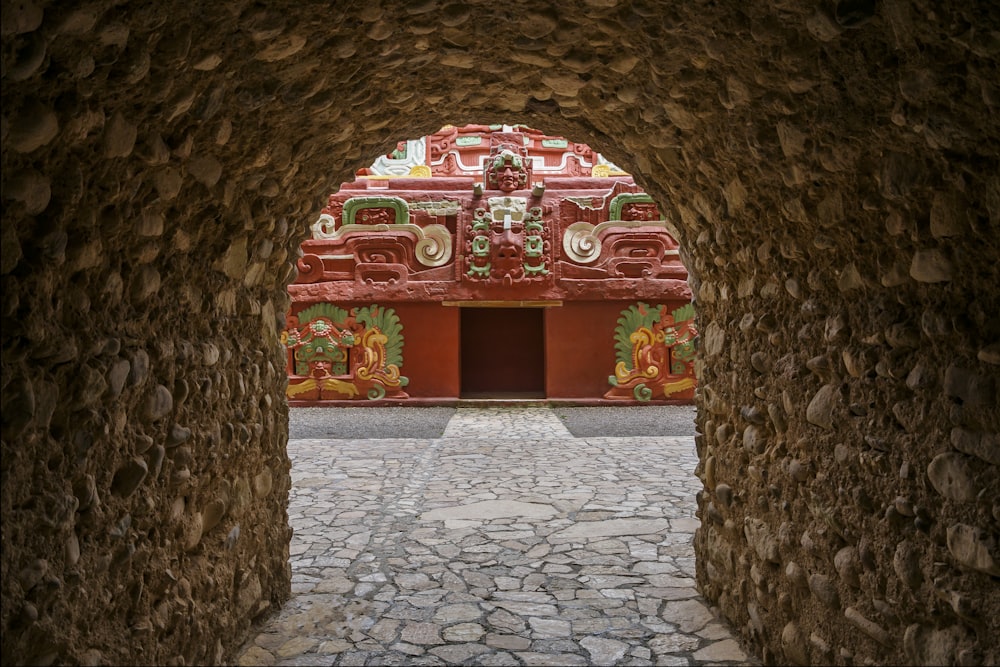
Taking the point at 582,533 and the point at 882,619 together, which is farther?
the point at 582,533

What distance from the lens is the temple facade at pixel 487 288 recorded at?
10961 mm

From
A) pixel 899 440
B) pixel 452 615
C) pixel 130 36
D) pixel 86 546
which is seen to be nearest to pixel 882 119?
pixel 899 440

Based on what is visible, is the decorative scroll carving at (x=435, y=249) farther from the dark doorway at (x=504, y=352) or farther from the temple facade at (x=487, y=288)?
the dark doorway at (x=504, y=352)

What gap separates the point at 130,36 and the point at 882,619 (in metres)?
2.10

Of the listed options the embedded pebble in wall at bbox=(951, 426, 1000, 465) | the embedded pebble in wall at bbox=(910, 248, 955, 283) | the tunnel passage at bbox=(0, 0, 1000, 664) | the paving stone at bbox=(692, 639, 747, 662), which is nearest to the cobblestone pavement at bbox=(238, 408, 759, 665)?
the paving stone at bbox=(692, 639, 747, 662)

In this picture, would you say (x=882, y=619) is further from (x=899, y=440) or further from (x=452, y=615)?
(x=452, y=615)

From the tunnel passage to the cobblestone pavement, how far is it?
252mm

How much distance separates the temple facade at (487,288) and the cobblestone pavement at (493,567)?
4.88 m

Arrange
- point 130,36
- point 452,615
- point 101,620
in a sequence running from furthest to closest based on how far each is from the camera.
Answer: point 452,615 → point 101,620 → point 130,36

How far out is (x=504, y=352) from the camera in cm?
1306

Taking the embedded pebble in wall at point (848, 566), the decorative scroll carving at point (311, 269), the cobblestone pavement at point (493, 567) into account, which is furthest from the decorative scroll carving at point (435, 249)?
the embedded pebble in wall at point (848, 566)

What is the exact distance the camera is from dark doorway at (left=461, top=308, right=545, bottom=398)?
1302 cm

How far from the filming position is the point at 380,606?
2932 millimetres

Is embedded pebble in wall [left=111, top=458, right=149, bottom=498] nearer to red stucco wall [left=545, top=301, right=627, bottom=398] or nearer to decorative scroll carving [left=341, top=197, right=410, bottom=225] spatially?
red stucco wall [left=545, top=301, right=627, bottom=398]
